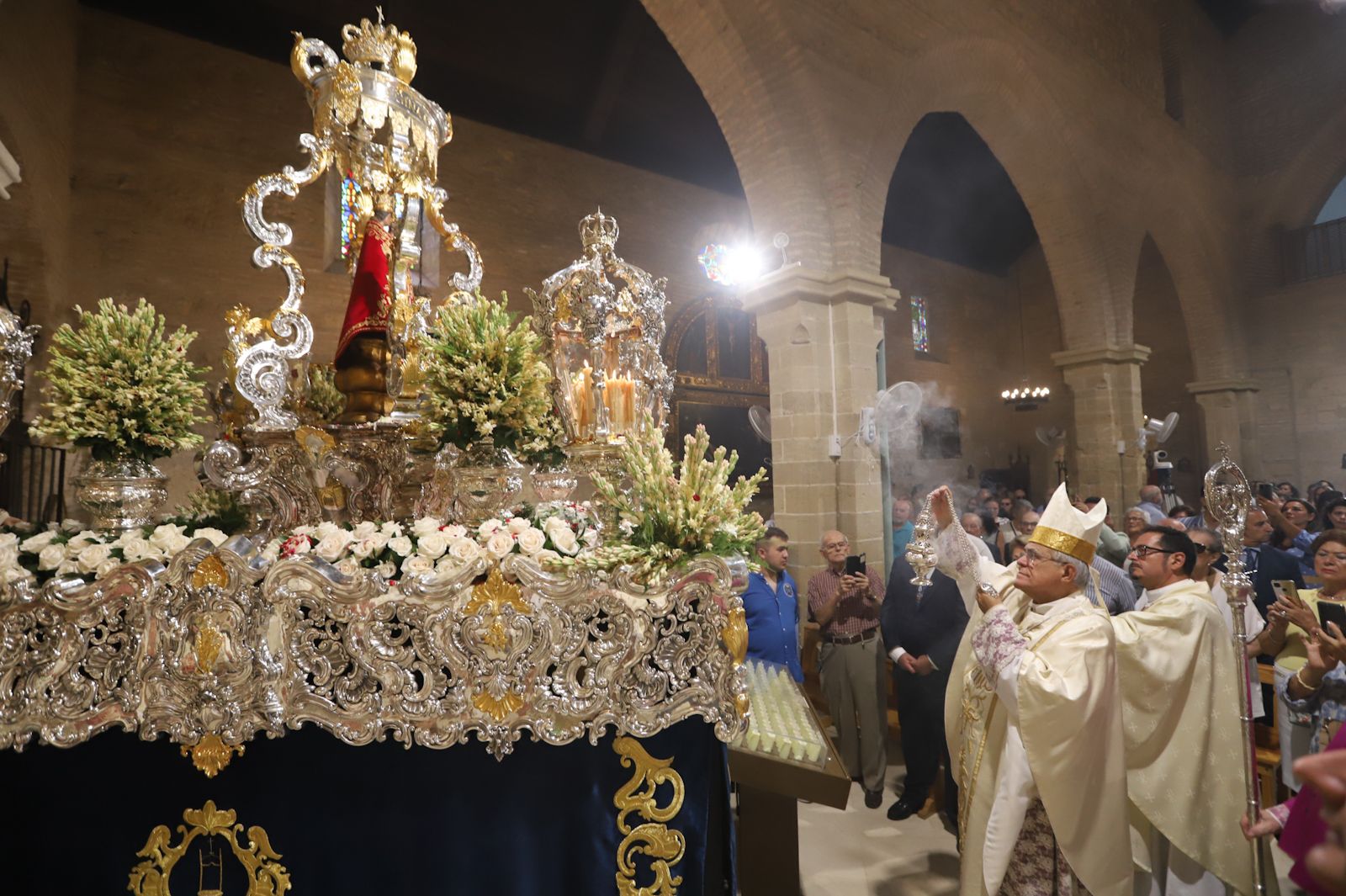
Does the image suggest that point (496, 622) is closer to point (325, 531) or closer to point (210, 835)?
point (325, 531)

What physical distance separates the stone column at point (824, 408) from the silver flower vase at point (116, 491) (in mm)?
5295

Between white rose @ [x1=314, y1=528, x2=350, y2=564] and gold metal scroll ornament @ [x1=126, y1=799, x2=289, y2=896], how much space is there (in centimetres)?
77

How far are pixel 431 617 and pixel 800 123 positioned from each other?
657 cm

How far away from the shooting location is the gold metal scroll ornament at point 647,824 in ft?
6.73

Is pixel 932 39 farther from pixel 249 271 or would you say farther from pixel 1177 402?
pixel 1177 402

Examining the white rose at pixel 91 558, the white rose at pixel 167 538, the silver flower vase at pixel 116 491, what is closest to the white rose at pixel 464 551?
the white rose at pixel 167 538

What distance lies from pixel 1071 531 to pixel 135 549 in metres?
3.07

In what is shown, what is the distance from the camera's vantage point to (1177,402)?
16062mm

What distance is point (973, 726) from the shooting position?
2.92 meters

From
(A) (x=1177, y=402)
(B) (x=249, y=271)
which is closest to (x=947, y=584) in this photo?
(B) (x=249, y=271)

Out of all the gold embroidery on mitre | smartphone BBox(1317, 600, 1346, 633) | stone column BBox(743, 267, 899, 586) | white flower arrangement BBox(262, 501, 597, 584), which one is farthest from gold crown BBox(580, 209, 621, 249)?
stone column BBox(743, 267, 899, 586)

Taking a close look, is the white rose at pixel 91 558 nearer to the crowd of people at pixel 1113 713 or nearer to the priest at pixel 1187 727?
the crowd of people at pixel 1113 713

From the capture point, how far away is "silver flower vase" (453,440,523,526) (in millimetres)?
2525

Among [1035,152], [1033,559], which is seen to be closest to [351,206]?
[1033,559]
